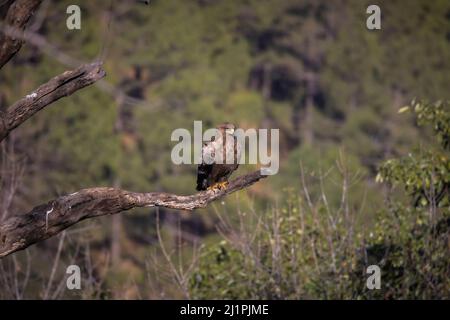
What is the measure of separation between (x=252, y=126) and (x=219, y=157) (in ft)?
103

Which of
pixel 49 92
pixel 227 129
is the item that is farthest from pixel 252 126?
pixel 49 92

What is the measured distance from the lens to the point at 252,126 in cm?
4028

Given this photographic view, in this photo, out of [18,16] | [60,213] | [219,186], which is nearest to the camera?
[18,16]

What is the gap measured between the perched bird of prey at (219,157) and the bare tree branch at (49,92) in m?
1.81

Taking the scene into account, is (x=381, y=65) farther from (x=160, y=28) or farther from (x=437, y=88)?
(x=160, y=28)

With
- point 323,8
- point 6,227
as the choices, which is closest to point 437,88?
point 323,8

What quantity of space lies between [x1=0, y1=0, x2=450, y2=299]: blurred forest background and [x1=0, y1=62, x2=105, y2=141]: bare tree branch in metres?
4.89

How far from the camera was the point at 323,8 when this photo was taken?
5016 cm

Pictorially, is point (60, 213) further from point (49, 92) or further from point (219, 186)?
point (219, 186)

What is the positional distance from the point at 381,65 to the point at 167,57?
11.2 meters

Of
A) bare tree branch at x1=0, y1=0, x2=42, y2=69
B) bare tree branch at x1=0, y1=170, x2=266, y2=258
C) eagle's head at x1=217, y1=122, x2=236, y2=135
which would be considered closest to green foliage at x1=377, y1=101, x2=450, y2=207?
eagle's head at x1=217, y1=122, x2=236, y2=135

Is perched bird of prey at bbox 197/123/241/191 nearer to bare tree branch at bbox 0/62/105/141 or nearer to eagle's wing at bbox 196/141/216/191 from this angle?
eagle's wing at bbox 196/141/216/191

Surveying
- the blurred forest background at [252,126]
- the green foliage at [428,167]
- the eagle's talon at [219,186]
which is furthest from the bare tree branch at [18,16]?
the green foliage at [428,167]

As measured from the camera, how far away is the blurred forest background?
40.0 ft
